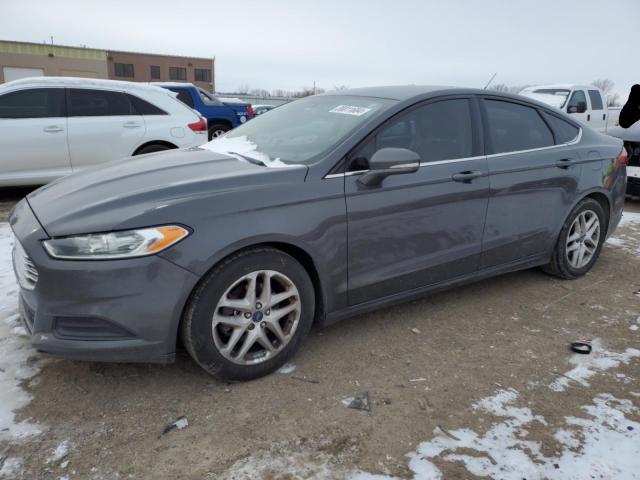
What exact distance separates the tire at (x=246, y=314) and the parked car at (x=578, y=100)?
10789 millimetres

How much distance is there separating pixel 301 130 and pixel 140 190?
123cm

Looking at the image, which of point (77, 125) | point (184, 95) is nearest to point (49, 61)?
point (184, 95)

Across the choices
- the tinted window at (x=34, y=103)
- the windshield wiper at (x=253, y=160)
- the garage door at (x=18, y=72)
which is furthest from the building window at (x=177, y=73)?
the windshield wiper at (x=253, y=160)

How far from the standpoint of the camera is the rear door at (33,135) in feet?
20.6

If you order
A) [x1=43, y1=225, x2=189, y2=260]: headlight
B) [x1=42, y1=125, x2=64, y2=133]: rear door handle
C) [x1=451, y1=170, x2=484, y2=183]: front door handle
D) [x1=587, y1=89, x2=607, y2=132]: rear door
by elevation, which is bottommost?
[x1=43, y1=225, x2=189, y2=260]: headlight

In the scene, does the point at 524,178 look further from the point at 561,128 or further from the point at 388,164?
the point at 388,164

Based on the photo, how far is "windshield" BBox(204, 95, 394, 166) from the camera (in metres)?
3.07

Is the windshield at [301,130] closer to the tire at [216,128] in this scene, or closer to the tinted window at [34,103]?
the tinted window at [34,103]

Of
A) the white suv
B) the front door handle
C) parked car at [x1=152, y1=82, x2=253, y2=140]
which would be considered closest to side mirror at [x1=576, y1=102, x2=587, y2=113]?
parked car at [x1=152, y1=82, x2=253, y2=140]

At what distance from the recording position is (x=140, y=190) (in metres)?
2.59

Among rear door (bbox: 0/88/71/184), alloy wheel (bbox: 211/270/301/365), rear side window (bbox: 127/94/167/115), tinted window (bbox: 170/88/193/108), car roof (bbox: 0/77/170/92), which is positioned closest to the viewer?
alloy wheel (bbox: 211/270/301/365)

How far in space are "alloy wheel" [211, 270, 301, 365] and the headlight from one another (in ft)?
1.41

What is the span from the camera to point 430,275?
3.37 metres

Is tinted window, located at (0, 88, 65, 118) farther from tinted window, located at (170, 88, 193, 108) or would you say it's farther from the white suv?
tinted window, located at (170, 88, 193, 108)
